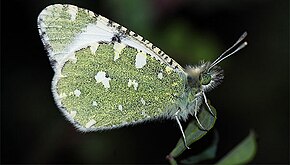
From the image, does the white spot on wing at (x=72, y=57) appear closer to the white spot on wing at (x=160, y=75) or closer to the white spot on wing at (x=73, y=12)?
the white spot on wing at (x=73, y=12)

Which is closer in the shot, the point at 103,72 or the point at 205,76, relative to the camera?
the point at 205,76

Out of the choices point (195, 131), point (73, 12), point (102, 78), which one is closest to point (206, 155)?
point (195, 131)

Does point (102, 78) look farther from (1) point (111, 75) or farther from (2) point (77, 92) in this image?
(2) point (77, 92)

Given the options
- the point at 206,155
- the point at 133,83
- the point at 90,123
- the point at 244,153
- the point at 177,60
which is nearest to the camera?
the point at 244,153

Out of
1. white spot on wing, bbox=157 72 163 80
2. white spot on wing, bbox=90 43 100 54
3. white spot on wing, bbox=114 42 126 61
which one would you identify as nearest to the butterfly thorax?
white spot on wing, bbox=157 72 163 80

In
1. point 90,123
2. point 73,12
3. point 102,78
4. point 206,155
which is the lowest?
point 206,155
